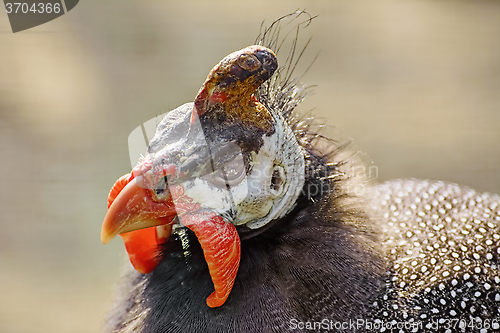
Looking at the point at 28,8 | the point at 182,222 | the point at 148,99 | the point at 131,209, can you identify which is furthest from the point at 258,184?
the point at 28,8

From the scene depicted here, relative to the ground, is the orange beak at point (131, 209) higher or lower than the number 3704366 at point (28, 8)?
lower

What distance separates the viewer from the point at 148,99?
370 centimetres

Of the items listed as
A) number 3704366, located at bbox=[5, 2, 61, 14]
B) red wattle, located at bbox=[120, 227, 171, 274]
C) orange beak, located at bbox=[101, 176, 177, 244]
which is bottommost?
red wattle, located at bbox=[120, 227, 171, 274]

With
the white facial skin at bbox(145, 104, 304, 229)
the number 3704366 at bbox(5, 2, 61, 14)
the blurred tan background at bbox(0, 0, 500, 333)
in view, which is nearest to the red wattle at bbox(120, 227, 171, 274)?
the white facial skin at bbox(145, 104, 304, 229)

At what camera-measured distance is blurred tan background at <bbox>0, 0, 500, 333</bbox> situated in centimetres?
321

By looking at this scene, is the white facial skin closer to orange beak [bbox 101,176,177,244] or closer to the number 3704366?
orange beak [bbox 101,176,177,244]

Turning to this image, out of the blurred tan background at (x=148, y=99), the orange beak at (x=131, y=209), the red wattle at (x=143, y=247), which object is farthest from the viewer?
the blurred tan background at (x=148, y=99)

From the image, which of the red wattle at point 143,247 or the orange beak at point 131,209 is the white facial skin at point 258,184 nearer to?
the orange beak at point 131,209

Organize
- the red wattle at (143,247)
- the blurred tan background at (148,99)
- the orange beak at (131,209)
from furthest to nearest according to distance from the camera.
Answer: the blurred tan background at (148,99), the red wattle at (143,247), the orange beak at (131,209)

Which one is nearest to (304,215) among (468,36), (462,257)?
(462,257)

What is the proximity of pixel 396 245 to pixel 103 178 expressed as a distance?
2422mm

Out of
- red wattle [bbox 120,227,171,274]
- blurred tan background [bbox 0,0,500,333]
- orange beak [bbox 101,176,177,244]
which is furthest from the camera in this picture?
blurred tan background [bbox 0,0,500,333]

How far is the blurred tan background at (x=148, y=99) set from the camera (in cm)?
321

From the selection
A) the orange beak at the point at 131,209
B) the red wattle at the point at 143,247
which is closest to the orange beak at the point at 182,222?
the orange beak at the point at 131,209
